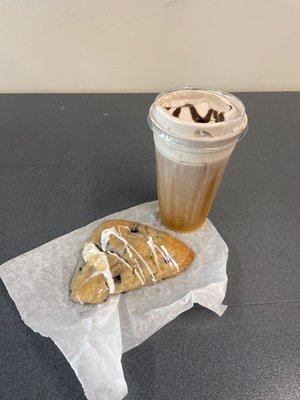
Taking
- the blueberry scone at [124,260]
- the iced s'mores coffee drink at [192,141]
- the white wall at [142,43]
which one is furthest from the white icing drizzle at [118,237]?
the white wall at [142,43]

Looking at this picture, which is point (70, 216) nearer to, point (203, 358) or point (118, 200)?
point (118, 200)

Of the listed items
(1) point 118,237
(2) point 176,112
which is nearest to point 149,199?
(1) point 118,237

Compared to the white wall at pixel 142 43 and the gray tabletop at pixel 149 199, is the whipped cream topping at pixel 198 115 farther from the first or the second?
the white wall at pixel 142 43

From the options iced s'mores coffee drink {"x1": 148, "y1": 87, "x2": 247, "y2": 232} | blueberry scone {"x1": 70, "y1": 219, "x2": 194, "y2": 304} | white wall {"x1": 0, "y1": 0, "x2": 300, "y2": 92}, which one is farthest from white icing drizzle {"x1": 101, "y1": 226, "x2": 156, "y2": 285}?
white wall {"x1": 0, "y1": 0, "x2": 300, "y2": 92}

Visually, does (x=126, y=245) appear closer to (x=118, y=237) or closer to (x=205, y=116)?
(x=118, y=237)

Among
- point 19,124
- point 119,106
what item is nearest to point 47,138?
point 19,124
